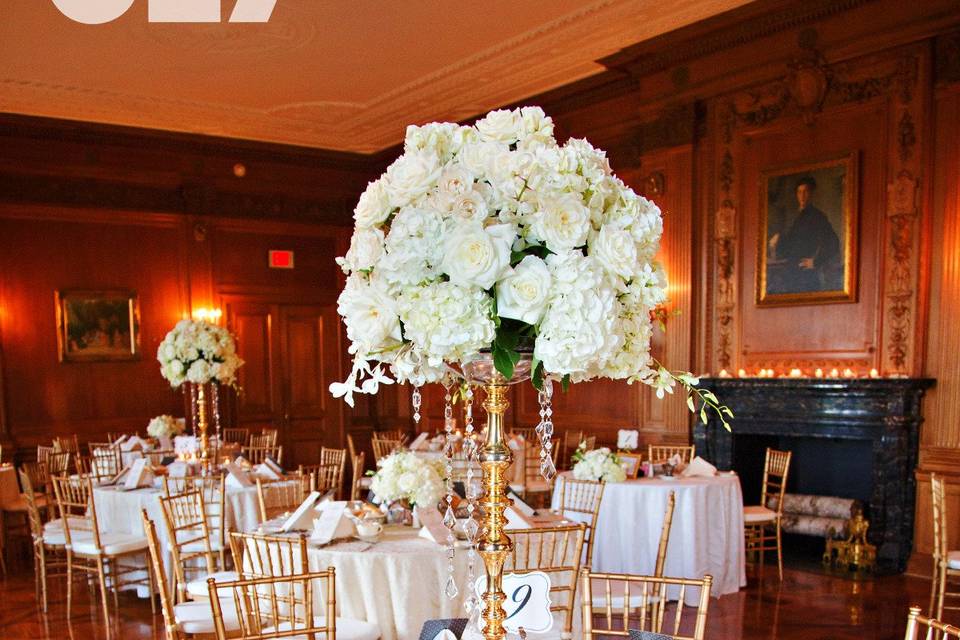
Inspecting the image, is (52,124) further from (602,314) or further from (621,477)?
(602,314)

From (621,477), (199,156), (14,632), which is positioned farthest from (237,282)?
(621,477)

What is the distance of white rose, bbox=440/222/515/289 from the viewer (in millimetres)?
1449

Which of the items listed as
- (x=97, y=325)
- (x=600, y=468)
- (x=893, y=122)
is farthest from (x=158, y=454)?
(x=893, y=122)

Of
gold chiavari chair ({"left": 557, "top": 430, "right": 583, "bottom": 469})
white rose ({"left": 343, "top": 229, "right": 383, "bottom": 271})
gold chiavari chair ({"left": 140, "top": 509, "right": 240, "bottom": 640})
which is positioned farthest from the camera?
gold chiavari chair ({"left": 557, "top": 430, "right": 583, "bottom": 469})

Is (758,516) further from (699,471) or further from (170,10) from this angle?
(170,10)

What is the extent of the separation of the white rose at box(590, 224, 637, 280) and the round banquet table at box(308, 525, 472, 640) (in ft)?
8.02

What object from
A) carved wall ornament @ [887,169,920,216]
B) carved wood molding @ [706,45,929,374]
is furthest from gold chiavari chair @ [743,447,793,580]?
carved wall ornament @ [887,169,920,216]

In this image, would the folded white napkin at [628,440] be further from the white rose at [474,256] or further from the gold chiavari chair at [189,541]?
the white rose at [474,256]

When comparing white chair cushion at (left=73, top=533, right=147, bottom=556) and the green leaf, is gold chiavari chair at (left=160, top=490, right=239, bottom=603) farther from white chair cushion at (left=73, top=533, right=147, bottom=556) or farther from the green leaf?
the green leaf

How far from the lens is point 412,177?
155cm

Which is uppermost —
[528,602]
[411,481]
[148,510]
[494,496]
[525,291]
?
[525,291]

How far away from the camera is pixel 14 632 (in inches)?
211

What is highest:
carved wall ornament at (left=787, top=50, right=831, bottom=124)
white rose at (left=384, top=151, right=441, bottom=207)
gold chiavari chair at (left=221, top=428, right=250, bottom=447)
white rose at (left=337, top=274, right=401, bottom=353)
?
carved wall ornament at (left=787, top=50, right=831, bottom=124)

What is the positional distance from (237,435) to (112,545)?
16.3 feet
